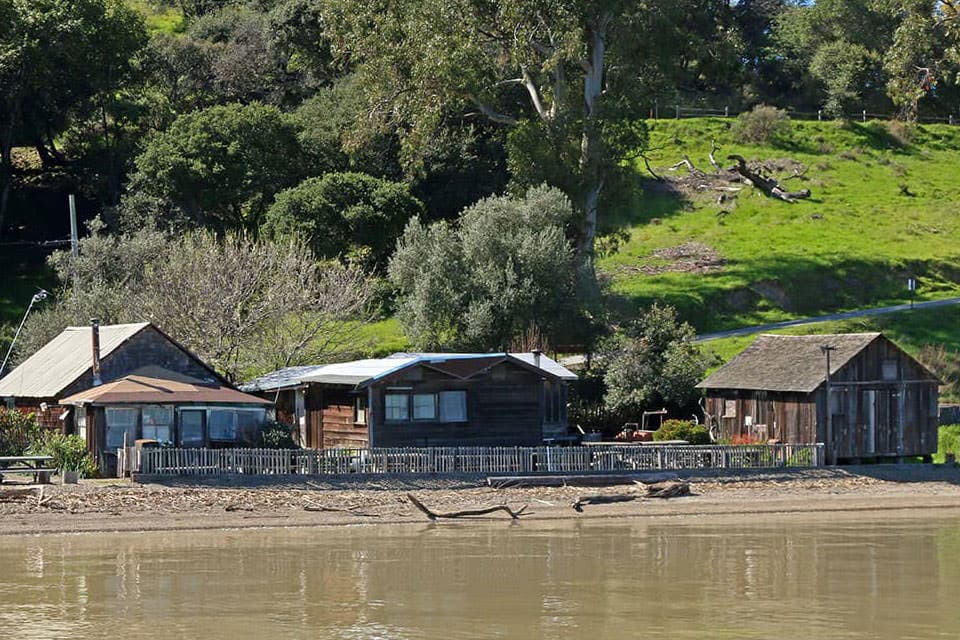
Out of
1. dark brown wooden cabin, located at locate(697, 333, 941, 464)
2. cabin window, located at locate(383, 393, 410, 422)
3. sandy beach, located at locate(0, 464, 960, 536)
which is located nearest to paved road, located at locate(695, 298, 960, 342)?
dark brown wooden cabin, located at locate(697, 333, 941, 464)

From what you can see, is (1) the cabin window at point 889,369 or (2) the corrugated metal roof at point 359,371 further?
(1) the cabin window at point 889,369

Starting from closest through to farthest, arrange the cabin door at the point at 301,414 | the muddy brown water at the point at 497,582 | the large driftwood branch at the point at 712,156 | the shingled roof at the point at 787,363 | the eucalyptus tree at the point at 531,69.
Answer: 1. the muddy brown water at the point at 497,582
2. the shingled roof at the point at 787,363
3. the cabin door at the point at 301,414
4. the eucalyptus tree at the point at 531,69
5. the large driftwood branch at the point at 712,156

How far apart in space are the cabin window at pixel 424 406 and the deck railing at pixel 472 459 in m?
2.72

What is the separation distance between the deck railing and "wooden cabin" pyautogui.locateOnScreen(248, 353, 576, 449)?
2539 mm

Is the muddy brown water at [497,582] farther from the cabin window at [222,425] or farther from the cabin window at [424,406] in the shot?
the cabin window at [424,406]

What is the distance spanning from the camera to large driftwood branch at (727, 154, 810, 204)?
87.2m

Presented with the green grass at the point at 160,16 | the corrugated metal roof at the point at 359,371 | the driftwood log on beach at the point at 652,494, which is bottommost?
the driftwood log on beach at the point at 652,494

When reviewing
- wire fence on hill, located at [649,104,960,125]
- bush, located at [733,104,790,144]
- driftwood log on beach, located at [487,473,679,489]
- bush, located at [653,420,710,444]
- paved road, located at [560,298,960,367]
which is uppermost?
wire fence on hill, located at [649,104,960,125]

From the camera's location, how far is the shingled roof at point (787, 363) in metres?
47.2

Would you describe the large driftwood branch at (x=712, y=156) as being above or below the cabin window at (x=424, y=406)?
above

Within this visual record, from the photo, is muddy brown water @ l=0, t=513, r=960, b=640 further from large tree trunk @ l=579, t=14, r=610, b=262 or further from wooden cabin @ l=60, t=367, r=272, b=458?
large tree trunk @ l=579, t=14, r=610, b=262

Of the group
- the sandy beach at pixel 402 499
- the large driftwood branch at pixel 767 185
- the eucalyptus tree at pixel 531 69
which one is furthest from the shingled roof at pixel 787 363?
the large driftwood branch at pixel 767 185

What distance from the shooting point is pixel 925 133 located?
99.8 m

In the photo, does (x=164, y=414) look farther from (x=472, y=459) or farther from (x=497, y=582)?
(x=497, y=582)
